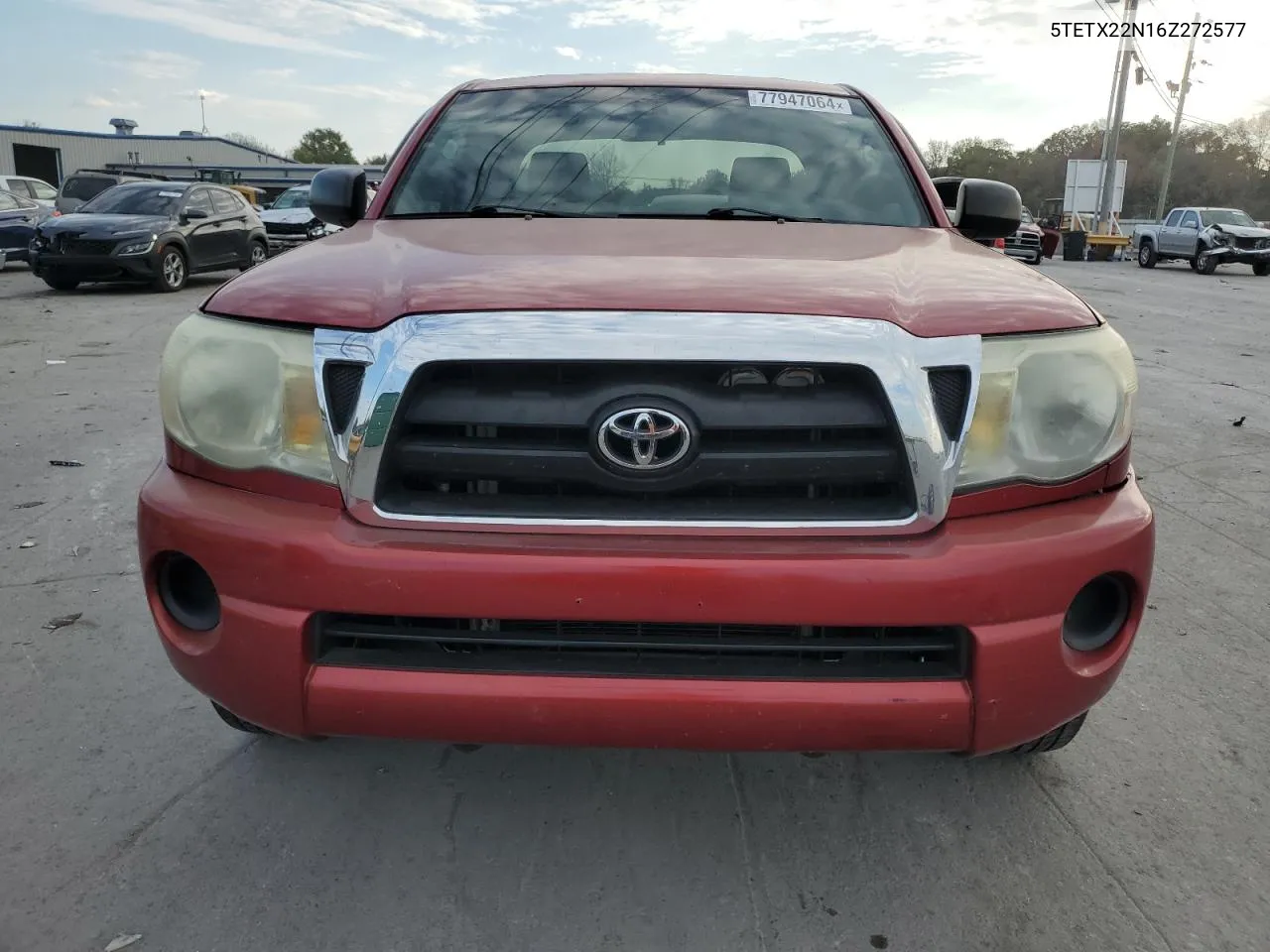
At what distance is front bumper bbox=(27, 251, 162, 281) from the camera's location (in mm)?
12711

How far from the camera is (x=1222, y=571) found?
3725 mm

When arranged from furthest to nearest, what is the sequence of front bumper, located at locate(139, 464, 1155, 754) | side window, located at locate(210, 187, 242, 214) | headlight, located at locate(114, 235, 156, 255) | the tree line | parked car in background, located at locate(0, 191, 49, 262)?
the tree line → parked car in background, located at locate(0, 191, 49, 262) → side window, located at locate(210, 187, 242, 214) → headlight, located at locate(114, 235, 156, 255) → front bumper, located at locate(139, 464, 1155, 754)

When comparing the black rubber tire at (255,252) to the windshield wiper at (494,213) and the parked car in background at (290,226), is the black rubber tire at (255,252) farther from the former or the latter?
the windshield wiper at (494,213)

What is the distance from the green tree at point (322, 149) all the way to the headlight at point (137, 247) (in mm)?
91755

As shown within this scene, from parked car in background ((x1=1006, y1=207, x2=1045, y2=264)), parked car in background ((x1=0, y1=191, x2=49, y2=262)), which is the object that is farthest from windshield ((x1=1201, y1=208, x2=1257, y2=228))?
parked car in background ((x1=0, y1=191, x2=49, y2=262))

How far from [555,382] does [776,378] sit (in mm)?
395

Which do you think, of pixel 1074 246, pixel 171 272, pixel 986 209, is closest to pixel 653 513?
pixel 986 209

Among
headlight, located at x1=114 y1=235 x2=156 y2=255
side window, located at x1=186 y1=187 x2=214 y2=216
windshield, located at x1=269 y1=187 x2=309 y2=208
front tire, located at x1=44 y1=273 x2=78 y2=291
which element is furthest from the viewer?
windshield, located at x1=269 y1=187 x2=309 y2=208

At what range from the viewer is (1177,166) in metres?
74.5

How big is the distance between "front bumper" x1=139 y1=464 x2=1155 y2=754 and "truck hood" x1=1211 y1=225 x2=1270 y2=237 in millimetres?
26785

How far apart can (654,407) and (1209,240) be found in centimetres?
2729

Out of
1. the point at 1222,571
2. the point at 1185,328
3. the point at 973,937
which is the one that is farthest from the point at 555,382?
the point at 1185,328

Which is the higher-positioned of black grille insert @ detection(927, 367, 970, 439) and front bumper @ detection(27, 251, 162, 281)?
black grille insert @ detection(927, 367, 970, 439)

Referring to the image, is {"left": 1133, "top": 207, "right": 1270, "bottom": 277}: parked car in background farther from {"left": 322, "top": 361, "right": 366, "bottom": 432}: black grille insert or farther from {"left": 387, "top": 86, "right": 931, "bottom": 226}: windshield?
{"left": 322, "top": 361, "right": 366, "bottom": 432}: black grille insert
